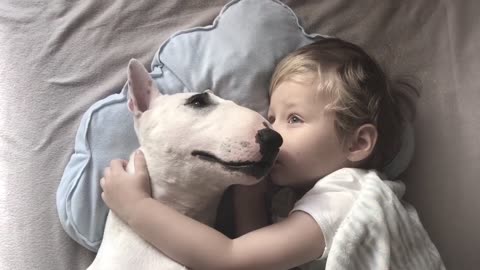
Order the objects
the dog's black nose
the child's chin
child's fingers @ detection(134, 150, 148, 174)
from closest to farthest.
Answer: the dog's black nose
child's fingers @ detection(134, 150, 148, 174)
the child's chin

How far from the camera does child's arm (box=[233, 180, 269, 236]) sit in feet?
4.06

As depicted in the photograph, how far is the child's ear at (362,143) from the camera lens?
120cm

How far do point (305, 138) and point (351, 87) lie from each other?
0.14m

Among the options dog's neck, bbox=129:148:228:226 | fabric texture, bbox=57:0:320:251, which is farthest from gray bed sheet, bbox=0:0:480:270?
dog's neck, bbox=129:148:228:226

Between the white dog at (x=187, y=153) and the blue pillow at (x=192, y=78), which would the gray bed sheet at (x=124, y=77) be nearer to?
the blue pillow at (x=192, y=78)

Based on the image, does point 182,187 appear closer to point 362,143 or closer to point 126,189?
point 126,189

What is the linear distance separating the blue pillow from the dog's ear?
12 centimetres

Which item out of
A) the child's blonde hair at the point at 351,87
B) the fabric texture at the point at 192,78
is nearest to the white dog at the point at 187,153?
the fabric texture at the point at 192,78

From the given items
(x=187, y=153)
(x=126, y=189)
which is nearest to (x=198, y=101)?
(x=187, y=153)

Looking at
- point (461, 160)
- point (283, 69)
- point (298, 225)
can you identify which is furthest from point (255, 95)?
point (461, 160)

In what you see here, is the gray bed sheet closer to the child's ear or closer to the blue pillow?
the blue pillow

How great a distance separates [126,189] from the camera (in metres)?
1.09

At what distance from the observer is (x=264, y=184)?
128cm

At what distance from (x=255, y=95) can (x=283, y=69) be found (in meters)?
0.08
